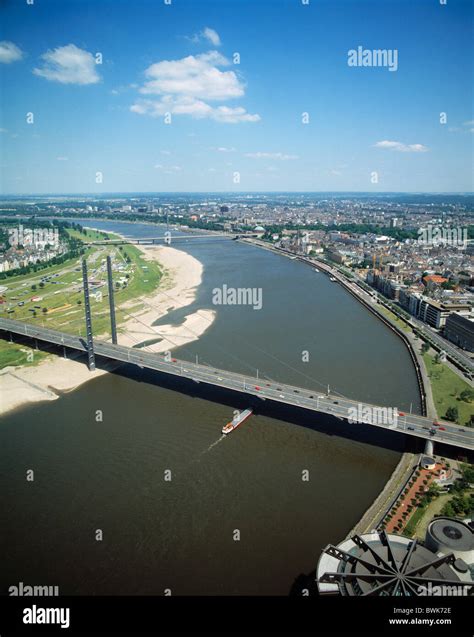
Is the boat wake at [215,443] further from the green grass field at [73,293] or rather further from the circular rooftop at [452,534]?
the green grass field at [73,293]

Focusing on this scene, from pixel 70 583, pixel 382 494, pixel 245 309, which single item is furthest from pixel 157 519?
pixel 245 309

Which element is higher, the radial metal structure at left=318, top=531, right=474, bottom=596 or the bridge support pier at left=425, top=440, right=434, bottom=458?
the radial metal structure at left=318, top=531, right=474, bottom=596

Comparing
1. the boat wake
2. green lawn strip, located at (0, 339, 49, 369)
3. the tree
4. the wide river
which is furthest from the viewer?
green lawn strip, located at (0, 339, 49, 369)

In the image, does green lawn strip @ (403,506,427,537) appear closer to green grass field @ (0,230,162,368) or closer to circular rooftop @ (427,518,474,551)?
circular rooftop @ (427,518,474,551)

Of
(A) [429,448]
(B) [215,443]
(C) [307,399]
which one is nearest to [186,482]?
(B) [215,443]

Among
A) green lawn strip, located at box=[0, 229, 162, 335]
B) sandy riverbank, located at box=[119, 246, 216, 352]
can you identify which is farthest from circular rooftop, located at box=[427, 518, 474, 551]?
green lawn strip, located at box=[0, 229, 162, 335]

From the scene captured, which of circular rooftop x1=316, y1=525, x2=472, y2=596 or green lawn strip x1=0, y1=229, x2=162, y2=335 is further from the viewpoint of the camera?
green lawn strip x1=0, y1=229, x2=162, y2=335
